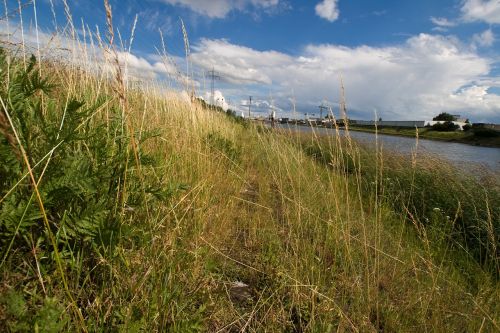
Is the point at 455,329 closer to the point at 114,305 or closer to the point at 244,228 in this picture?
the point at 244,228

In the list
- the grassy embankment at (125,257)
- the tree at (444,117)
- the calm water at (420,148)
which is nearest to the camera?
the grassy embankment at (125,257)

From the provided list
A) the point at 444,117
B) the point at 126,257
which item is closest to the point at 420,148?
the point at 126,257

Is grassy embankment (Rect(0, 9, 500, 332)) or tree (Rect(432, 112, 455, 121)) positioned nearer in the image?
grassy embankment (Rect(0, 9, 500, 332))

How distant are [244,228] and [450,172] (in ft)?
20.0

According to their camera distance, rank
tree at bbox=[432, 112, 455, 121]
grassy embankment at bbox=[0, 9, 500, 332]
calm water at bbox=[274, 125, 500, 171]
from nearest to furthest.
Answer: grassy embankment at bbox=[0, 9, 500, 332] < calm water at bbox=[274, 125, 500, 171] < tree at bbox=[432, 112, 455, 121]

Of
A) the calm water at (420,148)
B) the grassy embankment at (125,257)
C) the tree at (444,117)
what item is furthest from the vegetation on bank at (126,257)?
the tree at (444,117)

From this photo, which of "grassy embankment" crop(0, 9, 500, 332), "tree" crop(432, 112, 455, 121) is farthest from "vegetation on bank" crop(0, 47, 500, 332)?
"tree" crop(432, 112, 455, 121)

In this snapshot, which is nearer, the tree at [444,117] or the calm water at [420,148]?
the calm water at [420,148]

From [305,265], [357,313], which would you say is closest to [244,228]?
[305,265]

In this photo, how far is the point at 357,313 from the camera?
5.82 feet

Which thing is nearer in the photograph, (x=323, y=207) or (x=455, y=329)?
(x=455, y=329)

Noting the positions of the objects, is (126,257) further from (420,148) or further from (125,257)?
(420,148)

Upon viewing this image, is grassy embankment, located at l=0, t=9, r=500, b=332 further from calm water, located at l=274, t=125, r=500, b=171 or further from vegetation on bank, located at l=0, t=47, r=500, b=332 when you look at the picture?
calm water, located at l=274, t=125, r=500, b=171

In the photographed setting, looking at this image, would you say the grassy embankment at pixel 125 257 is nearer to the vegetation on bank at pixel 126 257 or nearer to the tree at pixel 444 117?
the vegetation on bank at pixel 126 257
